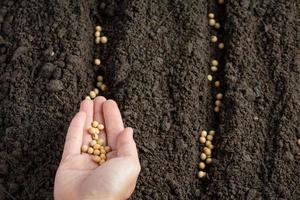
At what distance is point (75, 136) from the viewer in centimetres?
229

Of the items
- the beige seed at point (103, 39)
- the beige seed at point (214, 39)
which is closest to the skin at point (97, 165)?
the beige seed at point (103, 39)

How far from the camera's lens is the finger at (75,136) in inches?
89.0

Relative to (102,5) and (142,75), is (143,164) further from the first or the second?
(102,5)

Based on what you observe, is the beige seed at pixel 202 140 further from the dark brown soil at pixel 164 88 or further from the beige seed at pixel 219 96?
the beige seed at pixel 219 96

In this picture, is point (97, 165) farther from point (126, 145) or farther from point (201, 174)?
point (201, 174)

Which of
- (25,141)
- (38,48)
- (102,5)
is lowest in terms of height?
(25,141)

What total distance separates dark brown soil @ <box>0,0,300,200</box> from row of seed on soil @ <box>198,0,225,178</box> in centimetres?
3

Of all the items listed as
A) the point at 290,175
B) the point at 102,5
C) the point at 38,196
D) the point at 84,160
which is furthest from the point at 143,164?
the point at 102,5

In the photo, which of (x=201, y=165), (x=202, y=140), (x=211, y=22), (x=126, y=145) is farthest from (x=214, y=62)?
(x=126, y=145)

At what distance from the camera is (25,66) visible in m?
2.61

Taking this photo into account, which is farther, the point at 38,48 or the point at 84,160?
the point at 38,48

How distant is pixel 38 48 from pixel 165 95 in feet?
2.38

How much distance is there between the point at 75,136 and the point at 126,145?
268mm

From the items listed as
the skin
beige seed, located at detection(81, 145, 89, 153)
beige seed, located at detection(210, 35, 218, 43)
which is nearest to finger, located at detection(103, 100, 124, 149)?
the skin
